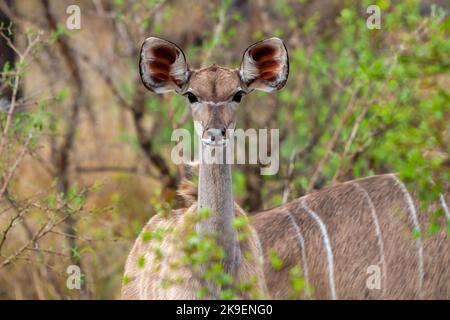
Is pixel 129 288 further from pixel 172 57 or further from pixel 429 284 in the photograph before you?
pixel 429 284

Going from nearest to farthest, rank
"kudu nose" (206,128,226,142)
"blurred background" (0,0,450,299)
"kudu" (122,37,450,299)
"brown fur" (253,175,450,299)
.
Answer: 1. "kudu nose" (206,128,226,142)
2. "kudu" (122,37,450,299)
3. "brown fur" (253,175,450,299)
4. "blurred background" (0,0,450,299)

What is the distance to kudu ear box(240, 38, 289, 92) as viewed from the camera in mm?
3330

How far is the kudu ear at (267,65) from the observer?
3.33m

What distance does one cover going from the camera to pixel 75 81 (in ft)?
19.1

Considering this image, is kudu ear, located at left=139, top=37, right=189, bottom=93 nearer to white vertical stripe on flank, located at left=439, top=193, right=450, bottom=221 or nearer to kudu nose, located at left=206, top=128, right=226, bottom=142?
kudu nose, located at left=206, top=128, right=226, bottom=142

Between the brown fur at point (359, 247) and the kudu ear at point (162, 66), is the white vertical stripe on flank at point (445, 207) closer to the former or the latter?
the brown fur at point (359, 247)

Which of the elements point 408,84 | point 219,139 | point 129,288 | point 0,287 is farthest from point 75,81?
point 219,139

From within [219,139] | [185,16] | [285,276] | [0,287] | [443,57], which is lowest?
[0,287]

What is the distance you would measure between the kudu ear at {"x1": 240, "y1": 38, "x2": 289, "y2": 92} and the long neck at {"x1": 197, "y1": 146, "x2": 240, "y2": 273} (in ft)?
1.25

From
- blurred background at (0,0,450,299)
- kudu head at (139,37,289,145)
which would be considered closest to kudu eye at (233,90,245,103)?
kudu head at (139,37,289,145)

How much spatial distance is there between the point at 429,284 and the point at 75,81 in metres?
2.84

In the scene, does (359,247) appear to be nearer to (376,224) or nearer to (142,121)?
(376,224)

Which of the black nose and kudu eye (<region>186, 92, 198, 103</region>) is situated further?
kudu eye (<region>186, 92, 198, 103</region>)

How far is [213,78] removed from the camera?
3.18 meters
